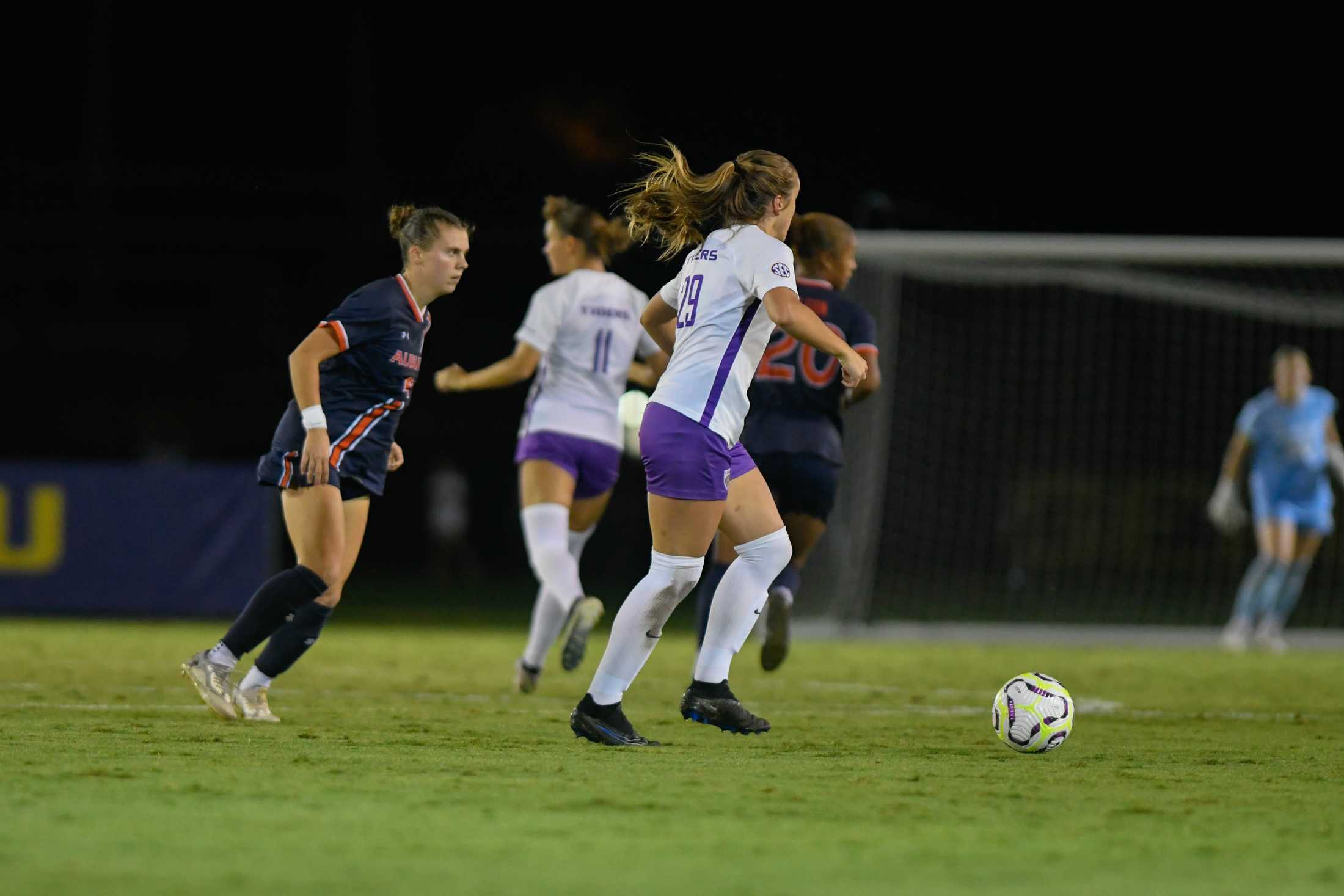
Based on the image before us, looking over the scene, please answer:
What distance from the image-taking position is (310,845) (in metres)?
3.47

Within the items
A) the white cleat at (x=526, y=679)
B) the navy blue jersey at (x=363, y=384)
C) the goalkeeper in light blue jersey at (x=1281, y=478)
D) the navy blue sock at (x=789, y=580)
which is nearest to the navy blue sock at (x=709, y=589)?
the navy blue sock at (x=789, y=580)

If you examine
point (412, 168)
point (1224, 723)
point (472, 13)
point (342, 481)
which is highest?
point (472, 13)

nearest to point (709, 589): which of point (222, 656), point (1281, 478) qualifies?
point (222, 656)

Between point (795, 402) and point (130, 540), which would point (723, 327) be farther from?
point (130, 540)

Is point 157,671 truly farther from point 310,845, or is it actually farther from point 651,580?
point 310,845

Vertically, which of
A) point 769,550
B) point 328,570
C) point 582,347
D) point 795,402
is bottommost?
point 328,570

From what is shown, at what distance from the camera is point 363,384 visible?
236 inches

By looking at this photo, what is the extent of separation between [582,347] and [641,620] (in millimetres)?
2565

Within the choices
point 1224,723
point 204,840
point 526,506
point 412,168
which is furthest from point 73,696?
point 412,168

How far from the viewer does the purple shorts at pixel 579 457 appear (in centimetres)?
761

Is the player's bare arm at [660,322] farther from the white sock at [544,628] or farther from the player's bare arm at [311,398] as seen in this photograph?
the white sock at [544,628]

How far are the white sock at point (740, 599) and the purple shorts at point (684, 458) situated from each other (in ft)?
1.42

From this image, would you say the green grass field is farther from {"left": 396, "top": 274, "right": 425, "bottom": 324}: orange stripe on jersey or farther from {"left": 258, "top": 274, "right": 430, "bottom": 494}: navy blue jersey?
{"left": 396, "top": 274, "right": 425, "bottom": 324}: orange stripe on jersey

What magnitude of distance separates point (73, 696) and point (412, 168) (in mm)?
18573
